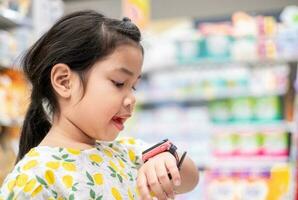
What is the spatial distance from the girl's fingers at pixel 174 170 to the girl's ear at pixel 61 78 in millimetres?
333

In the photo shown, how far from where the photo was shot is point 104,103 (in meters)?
1.21

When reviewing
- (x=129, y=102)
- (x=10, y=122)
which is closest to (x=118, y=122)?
(x=129, y=102)

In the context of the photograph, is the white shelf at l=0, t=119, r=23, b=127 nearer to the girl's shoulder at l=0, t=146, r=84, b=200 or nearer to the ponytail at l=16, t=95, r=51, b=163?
the ponytail at l=16, t=95, r=51, b=163

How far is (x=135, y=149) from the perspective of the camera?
1439 millimetres

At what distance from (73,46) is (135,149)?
0.36 meters

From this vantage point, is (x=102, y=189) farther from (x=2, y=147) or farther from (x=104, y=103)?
(x=2, y=147)

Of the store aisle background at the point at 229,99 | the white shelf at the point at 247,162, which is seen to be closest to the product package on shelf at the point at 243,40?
the store aisle background at the point at 229,99

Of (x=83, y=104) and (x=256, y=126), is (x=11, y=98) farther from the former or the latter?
(x=83, y=104)

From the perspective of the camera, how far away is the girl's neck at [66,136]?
1.25 m

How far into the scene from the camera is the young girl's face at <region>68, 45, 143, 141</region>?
1.21 metres

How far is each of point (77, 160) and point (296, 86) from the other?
12.7 feet

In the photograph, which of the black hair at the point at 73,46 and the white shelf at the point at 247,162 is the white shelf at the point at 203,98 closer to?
the white shelf at the point at 247,162

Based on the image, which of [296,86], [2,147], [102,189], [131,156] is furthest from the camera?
[296,86]

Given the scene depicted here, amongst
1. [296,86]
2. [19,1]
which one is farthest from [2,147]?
[296,86]
